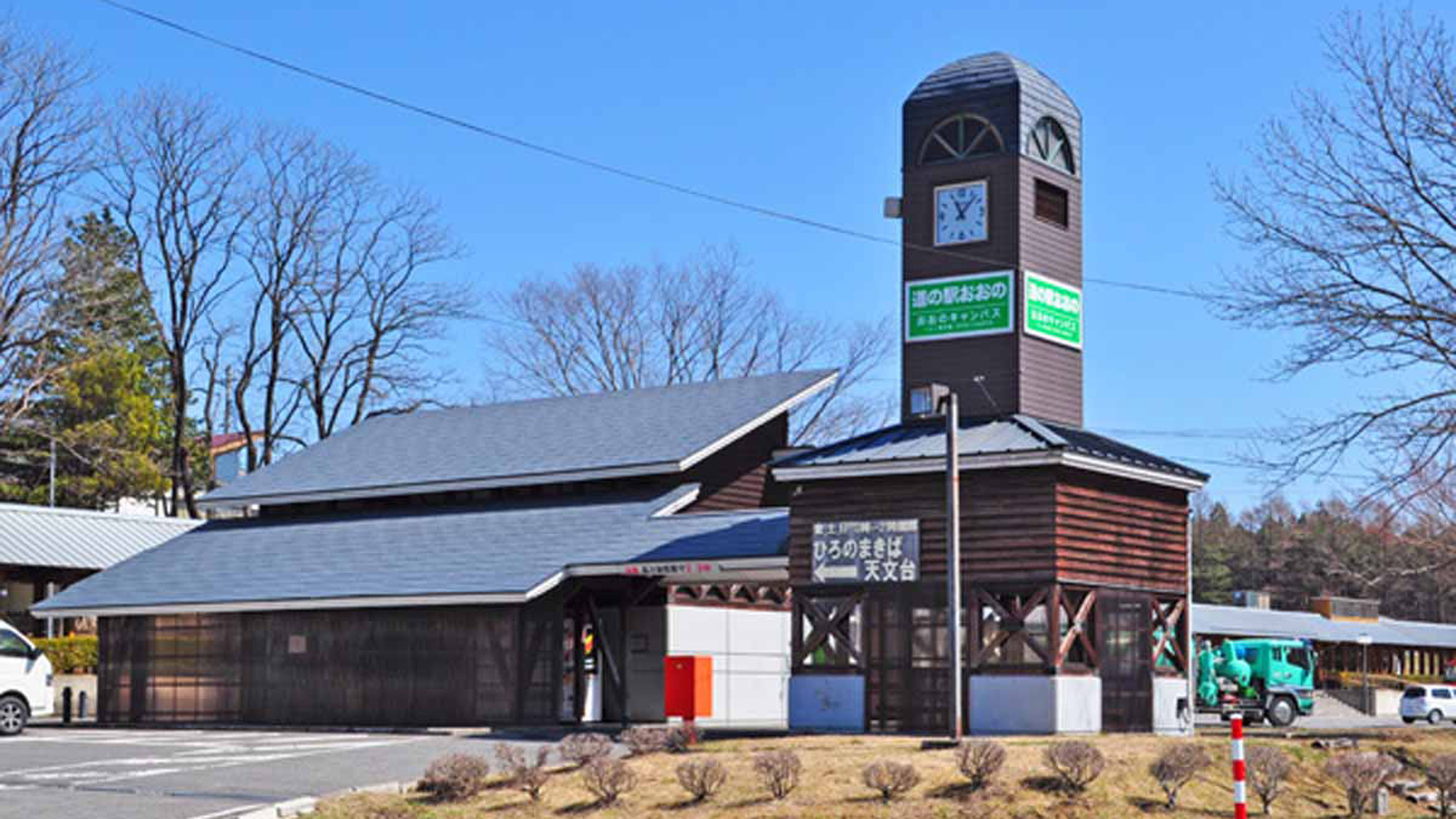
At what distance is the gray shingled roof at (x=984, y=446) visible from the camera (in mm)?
26188

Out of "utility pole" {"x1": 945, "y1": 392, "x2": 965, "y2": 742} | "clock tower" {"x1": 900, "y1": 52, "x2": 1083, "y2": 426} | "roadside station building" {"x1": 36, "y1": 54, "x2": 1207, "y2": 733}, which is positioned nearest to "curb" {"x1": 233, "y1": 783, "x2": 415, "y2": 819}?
"utility pole" {"x1": 945, "y1": 392, "x2": 965, "y2": 742}

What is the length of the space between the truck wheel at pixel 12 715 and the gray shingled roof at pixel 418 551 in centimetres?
535

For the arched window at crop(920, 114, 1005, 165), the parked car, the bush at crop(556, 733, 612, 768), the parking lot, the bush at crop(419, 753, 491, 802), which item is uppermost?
the arched window at crop(920, 114, 1005, 165)

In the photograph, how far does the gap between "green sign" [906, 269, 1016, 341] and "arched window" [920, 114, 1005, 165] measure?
2065mm

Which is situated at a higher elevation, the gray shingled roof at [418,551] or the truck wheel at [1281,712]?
the gray shingled roof at [418,551]

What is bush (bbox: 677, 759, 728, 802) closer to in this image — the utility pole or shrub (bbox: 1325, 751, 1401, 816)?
the utility pole

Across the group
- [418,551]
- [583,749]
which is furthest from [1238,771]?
[418,551]

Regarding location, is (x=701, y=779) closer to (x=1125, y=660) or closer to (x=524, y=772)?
(x=524, y=772)

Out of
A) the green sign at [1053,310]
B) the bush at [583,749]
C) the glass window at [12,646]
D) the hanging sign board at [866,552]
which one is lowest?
the bush at [583,749]

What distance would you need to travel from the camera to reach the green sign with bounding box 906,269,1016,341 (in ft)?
93.8

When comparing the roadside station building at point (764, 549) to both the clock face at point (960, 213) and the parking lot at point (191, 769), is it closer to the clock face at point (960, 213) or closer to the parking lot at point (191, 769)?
the clock face at point (960, 213)

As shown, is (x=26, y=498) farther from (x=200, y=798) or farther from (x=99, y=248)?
(x=200, y=798)

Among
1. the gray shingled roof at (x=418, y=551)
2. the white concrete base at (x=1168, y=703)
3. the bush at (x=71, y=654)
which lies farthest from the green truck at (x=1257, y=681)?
the bush at (x=71, y=654)

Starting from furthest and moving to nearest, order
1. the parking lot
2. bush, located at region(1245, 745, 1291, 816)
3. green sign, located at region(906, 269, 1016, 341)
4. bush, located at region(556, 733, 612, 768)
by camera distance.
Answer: green sign, located at region(906, 269, 1016, 341), bush, located at region(556, 733, 612, 768), the parking lot, bush, located at region(1245, 745, 1291, 816)
